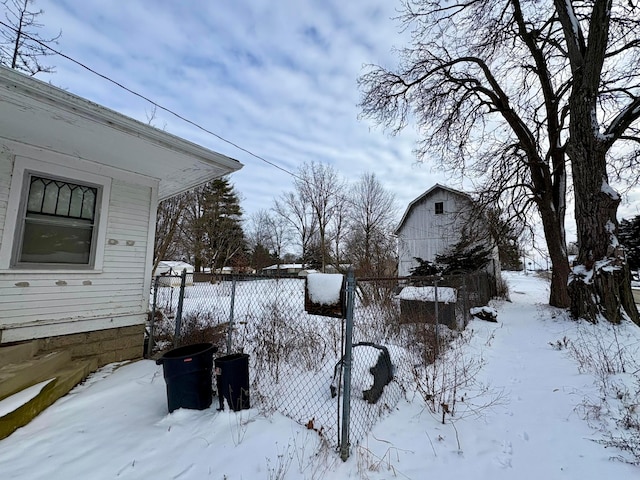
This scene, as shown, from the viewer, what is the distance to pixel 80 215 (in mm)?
4359

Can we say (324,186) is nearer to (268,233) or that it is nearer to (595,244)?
(268,233)

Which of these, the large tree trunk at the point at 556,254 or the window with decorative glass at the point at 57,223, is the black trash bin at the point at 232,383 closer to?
the window with decorative glass at the point at 57,223

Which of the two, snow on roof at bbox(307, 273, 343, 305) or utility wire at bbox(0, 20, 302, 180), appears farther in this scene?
utility wire at bbox(0, 20, 302, 180)

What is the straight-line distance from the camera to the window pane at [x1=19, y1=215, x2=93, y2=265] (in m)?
3.97

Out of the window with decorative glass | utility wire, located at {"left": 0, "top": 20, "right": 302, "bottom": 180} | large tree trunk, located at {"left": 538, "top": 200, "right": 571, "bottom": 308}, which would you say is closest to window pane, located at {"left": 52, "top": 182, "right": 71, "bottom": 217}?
the window with decorative glass

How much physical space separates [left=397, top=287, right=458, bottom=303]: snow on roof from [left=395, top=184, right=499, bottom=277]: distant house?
10103mm

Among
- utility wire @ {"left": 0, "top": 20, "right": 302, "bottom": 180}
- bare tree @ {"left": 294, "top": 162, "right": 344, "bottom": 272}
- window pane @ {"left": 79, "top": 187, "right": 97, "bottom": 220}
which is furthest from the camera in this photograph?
bare tree @ {"left": 294, "top": 162, "right": 344, "bottom": 272}

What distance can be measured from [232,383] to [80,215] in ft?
11.7

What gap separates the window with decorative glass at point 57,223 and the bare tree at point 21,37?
585 cm

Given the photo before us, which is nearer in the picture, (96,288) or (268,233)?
(96,288)

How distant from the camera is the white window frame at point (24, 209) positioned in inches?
148

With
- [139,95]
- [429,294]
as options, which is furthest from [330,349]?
[139,95]

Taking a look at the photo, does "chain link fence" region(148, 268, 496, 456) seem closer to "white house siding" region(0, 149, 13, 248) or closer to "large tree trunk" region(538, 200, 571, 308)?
"white house siding" region(0, 149, 13, 248)

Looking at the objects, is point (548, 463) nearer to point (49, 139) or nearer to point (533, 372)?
point (533, 372)
